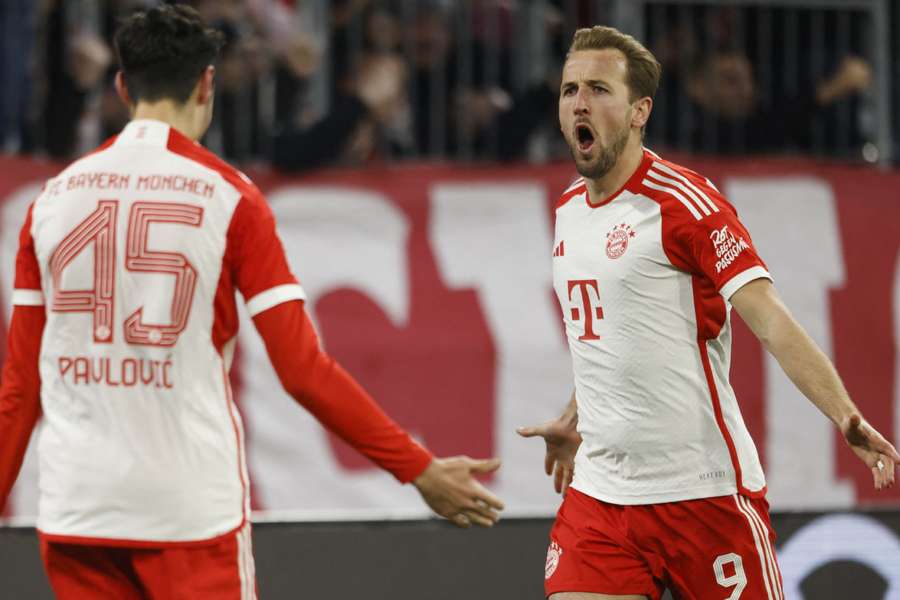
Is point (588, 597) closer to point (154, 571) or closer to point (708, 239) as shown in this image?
point (708, 239)

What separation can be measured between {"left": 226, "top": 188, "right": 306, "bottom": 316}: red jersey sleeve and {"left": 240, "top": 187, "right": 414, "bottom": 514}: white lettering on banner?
3.41m

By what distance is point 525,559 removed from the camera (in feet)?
18.7

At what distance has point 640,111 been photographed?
4.37m

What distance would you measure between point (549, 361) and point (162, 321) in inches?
153

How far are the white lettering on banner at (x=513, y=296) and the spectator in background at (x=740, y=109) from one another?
1.58m

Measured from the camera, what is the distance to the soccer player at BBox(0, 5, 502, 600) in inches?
133

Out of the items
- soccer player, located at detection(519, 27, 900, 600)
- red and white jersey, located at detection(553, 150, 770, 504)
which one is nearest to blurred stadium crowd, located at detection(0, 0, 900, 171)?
soccer player, located at detection(519, 27, 900, 600)

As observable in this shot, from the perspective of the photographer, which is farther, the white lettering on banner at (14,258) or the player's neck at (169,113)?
the white lettering on banner at (14,258)

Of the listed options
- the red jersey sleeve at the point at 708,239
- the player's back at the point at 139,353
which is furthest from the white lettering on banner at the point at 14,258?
the red jersey sleeve at the point at 708,239

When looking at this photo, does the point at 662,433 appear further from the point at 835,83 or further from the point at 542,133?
the point at 835,83

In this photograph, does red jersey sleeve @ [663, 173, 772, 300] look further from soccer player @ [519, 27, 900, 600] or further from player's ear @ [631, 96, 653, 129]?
player's ear @ [631, 96, 653, 129]

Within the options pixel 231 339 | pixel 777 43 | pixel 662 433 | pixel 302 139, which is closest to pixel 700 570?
pixel 662 433

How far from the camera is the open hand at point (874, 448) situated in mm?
3574

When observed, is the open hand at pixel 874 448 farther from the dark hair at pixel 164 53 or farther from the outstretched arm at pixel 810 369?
the dark hair at pixel 164 53
